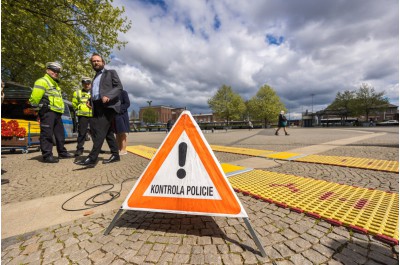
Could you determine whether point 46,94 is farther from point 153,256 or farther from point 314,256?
point 314,256

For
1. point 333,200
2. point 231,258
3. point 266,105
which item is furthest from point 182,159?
point 266,105

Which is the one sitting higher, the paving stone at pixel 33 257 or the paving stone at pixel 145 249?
the paving stone at pixel 145 249

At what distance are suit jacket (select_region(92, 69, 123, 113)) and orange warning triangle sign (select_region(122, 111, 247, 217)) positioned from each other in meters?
2.69

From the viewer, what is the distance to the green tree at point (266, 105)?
46.3 m

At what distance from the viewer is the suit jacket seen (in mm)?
3808

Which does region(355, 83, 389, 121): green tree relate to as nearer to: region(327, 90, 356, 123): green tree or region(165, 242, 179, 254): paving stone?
region(327, 90, 356, 123): green tree

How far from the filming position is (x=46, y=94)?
4.45 metres

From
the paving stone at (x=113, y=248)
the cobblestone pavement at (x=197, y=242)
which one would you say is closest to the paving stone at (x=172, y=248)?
the cobblestone pavement at (x=197, y=242)

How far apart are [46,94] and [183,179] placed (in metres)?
4.82

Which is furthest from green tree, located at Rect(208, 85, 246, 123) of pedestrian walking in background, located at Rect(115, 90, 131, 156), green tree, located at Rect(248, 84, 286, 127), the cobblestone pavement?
the cobblestone pavement

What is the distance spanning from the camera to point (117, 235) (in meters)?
1.62

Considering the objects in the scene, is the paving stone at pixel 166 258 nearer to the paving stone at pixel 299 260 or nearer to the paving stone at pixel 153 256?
the paving stone at pixel 153 256

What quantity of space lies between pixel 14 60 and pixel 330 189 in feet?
54.8

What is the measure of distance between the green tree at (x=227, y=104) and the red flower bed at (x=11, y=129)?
1671 inches
